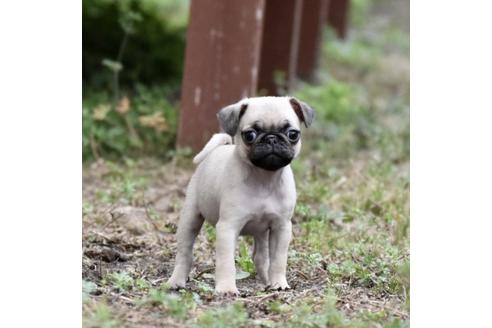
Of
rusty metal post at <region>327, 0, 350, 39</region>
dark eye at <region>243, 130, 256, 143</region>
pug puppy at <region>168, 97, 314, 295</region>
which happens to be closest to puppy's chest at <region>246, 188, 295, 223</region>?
pug puppy at <region>168, 97, 314, 295</region>

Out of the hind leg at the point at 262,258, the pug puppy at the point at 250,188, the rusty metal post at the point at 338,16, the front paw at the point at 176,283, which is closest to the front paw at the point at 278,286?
the pug puppy at the point at 250,188

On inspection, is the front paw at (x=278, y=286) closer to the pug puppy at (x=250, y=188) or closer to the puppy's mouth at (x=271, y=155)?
the pug puppy at (x=250, y=188)

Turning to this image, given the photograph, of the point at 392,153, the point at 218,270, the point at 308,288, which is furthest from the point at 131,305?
the point at 392,153

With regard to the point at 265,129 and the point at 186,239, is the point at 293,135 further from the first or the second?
the point at 186,239

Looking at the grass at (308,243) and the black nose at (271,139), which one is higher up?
the black nose at (271,139)

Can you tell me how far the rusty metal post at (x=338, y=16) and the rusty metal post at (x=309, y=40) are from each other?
458cm

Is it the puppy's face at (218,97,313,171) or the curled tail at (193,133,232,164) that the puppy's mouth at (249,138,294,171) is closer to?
the puppy's face at (218,97,313,171)

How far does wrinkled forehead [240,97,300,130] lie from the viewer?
5289 mm

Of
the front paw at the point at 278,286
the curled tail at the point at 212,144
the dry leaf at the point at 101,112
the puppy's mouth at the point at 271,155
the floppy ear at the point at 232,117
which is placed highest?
the floppy ear at the point at 232,117

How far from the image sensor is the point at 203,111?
348 inches

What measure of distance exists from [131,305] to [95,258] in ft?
4.18

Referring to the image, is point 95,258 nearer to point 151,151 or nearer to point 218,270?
point 218,270

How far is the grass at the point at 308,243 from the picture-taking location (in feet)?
15.8

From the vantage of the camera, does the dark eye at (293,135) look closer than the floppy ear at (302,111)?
Yes
